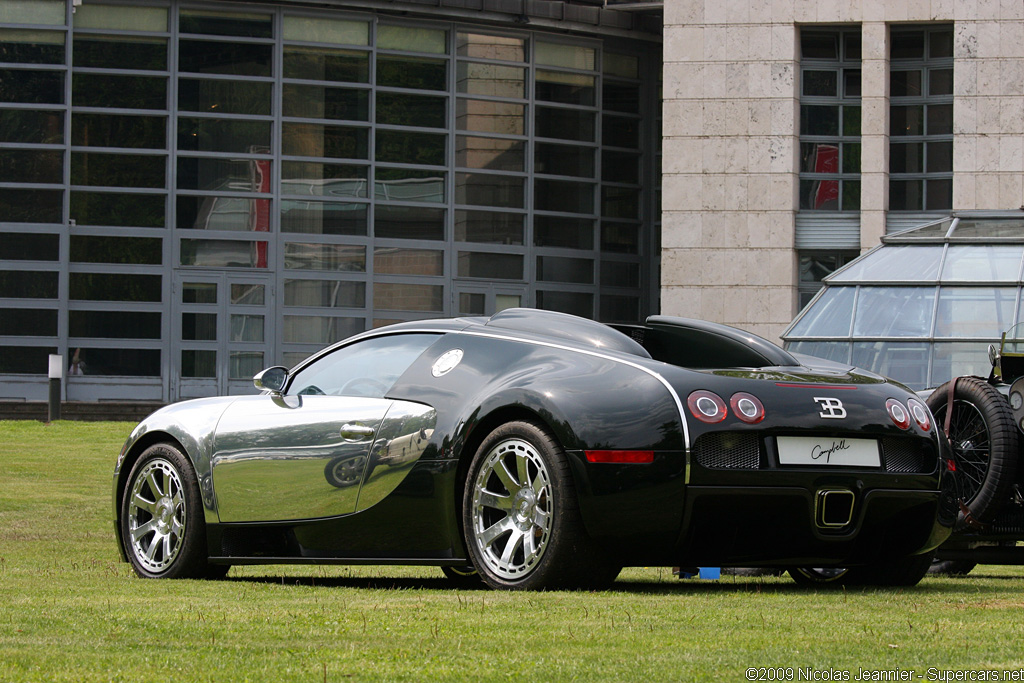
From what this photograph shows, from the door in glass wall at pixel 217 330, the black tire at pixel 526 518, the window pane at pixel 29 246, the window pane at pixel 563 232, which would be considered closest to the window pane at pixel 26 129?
the window pane at pixel 29 246

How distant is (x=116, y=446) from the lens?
76.7 ft

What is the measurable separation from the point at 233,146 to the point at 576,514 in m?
28.5

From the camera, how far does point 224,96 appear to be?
33469 mm

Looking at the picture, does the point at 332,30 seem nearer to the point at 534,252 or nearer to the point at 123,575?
the point at 534,252

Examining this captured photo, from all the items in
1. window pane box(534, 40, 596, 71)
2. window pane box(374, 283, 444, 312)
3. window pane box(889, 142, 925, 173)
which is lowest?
window pane box(374, 283, 444, 312)

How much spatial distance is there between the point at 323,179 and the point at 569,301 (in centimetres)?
663

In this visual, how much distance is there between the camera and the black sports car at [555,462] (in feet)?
20.2

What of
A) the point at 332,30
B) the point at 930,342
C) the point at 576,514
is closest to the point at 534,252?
the point at 332,30

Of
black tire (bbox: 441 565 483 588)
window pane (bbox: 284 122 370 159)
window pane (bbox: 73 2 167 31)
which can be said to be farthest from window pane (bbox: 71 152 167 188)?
black tire (bbox: 441 565 483 588)

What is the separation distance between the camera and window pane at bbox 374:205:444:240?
34.5 m

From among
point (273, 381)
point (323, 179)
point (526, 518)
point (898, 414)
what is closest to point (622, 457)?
point (526, 518)

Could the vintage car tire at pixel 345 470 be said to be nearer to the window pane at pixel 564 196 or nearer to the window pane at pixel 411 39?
the window pane at pixel 411 39

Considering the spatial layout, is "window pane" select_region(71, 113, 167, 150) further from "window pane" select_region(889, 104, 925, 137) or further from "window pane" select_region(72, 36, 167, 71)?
"window pane" select_region(889, 104, 925, 137)

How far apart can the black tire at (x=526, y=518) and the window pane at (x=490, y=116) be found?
1144 inches
